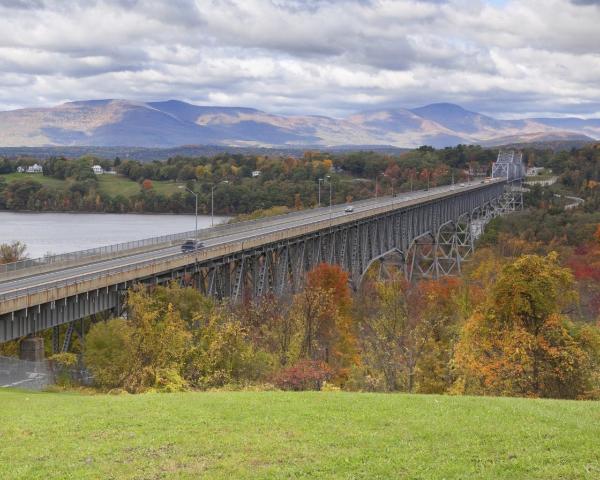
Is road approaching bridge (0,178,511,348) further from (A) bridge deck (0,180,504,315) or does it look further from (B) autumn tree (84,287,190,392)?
(B) autumn tree (84,287,190,392)

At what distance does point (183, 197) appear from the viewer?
19312 centimetres

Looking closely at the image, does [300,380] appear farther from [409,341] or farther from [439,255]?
[439,255]

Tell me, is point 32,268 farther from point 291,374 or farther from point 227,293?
point 291,374

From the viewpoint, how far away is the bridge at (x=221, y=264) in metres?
38.1

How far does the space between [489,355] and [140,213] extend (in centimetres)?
16733

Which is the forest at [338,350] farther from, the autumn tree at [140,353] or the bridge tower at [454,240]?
the bridge tower at [454,240]

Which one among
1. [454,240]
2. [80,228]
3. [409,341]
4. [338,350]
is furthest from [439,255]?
[409,341]

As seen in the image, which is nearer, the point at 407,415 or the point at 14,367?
the point at 407,415

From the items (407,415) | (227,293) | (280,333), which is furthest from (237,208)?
(407,415)

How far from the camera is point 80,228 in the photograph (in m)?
150

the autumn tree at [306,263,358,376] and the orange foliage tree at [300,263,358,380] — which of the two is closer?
the orange foliage tree at [300,263,358,380]

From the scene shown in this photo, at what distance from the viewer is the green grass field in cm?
1667

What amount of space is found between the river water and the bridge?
35319mm

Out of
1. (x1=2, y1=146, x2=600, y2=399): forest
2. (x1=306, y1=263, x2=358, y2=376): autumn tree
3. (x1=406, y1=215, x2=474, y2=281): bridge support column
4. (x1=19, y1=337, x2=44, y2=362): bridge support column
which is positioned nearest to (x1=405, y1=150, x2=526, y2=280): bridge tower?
(x1=406, y1=215, x2=474, y2=281): bridge support column
